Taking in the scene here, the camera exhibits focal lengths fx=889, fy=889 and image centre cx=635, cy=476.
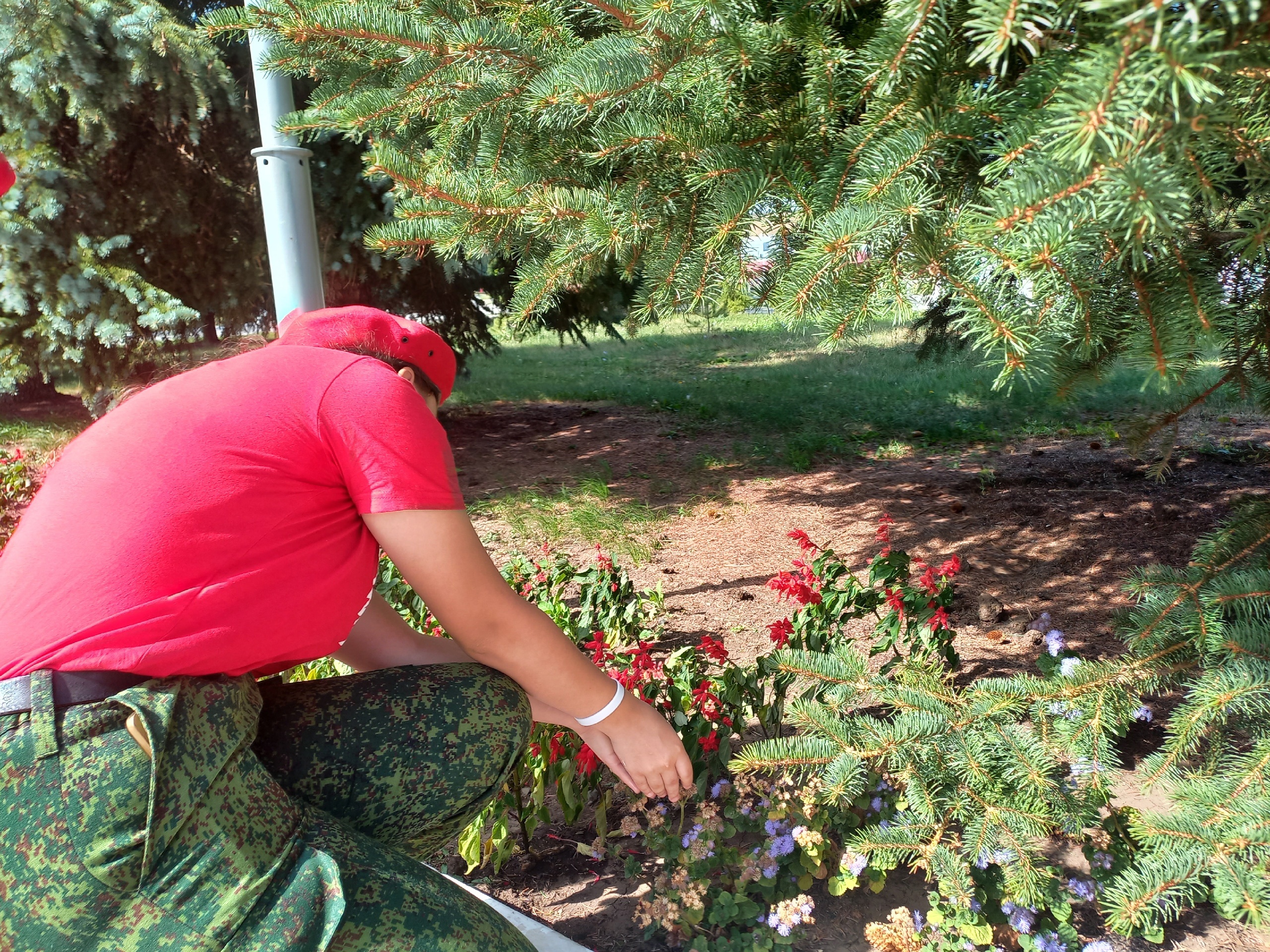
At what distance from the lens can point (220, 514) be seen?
46.8 inches

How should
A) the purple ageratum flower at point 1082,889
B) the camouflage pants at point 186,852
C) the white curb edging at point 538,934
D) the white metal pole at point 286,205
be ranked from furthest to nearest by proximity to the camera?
1. the white metal pole at point 286,205
2. the white curb edging at point 538,934
3. the purple ageratum flower at point 1082,889
4. the camouflage pants at point 186,852

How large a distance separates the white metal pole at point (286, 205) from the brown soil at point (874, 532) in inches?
62.1

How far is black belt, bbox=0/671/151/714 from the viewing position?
1.08 m

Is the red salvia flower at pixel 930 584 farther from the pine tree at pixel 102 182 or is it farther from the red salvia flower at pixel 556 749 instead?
the pine tree at pixel 102 182

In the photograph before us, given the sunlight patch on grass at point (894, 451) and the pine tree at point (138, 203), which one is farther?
the sunlight patch on grass at point (894, 451)

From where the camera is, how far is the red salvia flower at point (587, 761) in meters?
A: 1.90

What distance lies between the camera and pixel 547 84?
161 centimetres

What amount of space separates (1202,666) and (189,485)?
1648 mm

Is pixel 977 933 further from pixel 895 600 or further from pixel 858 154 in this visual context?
pixel 858 154

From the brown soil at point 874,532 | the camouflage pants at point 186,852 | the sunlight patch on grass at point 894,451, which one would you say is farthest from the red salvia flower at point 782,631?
the sunlight patch on grass at point 894,451

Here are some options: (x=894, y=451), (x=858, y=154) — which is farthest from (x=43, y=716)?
(x=894, y=451)

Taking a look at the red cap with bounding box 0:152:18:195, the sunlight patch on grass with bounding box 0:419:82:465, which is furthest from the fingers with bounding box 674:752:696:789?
the sunlight patch on grass with bounding box 0:419:82:465

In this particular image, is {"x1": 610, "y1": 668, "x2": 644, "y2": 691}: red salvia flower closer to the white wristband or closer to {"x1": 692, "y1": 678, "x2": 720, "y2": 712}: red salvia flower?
{"x1": 692, "y1": 678, "x2": 720, "y2": 712}: red salvia flower

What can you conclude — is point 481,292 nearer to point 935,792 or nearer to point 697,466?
point 697,466
